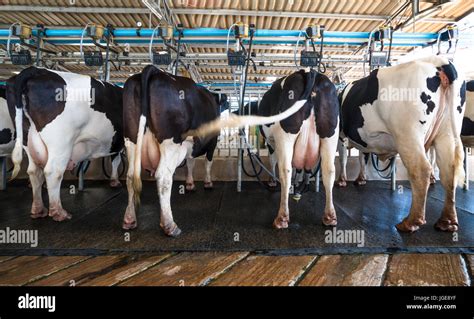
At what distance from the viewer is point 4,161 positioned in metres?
4.67

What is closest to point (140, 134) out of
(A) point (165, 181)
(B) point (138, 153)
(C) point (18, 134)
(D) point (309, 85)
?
(B) point (138, 153)

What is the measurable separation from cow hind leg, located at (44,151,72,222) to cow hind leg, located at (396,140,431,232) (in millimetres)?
3766

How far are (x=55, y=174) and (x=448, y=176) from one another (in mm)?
4329

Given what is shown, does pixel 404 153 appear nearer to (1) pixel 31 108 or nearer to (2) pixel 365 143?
(2) pixel 365 143

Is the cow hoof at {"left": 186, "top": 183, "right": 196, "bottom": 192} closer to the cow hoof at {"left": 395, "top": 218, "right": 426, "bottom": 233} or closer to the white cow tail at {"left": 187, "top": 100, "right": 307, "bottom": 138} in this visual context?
the white cow tail at {"left": 187, "top": 100, "right": 307, "bottom": 138}

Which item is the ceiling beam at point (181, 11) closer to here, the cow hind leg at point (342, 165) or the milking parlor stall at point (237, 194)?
the milking parlor stall at point (237, 194)

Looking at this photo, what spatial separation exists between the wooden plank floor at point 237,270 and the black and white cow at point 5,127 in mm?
2857

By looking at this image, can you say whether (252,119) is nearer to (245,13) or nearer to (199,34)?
(199,34)

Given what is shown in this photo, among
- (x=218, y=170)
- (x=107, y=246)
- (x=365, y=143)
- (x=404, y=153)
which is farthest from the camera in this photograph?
(x=218, y=170)

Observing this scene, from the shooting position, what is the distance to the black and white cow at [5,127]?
3777 mm

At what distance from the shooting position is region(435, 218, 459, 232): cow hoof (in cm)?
247

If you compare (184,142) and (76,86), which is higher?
(76,86)
